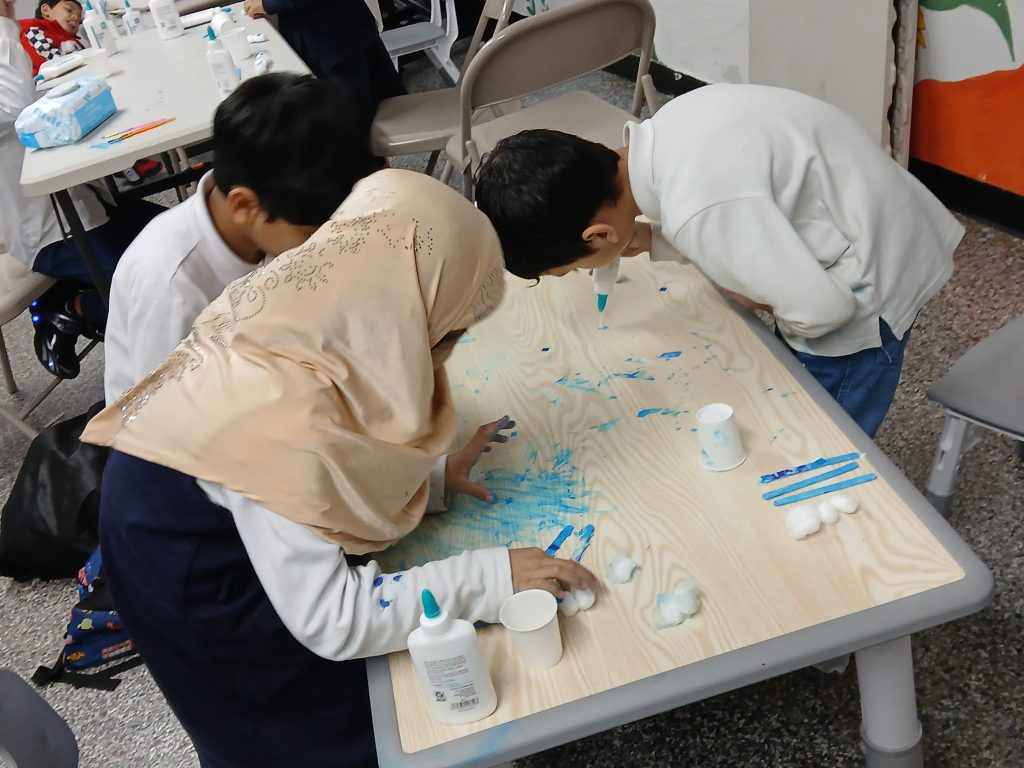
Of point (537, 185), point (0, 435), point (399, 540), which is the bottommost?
point (0, 435)

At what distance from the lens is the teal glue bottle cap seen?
826mm

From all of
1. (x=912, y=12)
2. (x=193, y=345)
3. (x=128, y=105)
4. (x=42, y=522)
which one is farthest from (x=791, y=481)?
(x=128, y=105)

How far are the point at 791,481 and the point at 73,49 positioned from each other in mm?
4078

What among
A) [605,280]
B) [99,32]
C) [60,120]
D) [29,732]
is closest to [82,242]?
[60,120]

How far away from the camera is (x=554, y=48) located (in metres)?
2.50

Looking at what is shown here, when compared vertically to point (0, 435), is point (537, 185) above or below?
above

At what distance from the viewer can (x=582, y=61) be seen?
8.47 ft

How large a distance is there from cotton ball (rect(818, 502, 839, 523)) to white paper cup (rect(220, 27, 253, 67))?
2.46m

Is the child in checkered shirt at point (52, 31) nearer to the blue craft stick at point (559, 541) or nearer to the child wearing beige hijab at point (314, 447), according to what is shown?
the child wearing beige hijab at point (314, 447)

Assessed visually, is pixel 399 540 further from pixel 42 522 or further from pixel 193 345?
pixel 42 522

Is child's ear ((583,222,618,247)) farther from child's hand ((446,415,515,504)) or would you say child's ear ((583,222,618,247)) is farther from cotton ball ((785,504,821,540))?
cotton ball ((785,504,821,540))

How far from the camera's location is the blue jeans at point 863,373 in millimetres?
1453

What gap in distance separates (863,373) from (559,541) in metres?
0.71

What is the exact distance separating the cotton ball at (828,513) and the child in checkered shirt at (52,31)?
4079mm
